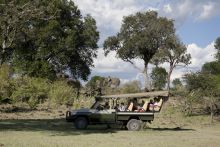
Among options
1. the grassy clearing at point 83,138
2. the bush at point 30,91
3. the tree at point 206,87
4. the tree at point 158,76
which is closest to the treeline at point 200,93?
the tree at point 206,87

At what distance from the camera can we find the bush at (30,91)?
41312mm

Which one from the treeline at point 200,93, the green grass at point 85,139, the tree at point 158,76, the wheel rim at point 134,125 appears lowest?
the green grass at point 85,139

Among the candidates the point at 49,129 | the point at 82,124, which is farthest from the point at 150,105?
the point at 49,129

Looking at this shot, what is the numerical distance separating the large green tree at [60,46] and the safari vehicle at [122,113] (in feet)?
77.5

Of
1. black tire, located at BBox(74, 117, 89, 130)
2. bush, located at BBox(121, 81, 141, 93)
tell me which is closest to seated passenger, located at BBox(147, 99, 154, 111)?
black tire, located at BBox(74, 117, 89, 130)

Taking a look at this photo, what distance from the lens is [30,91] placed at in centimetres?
4212

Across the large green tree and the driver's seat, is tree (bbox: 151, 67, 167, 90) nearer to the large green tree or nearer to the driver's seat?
the large green tree

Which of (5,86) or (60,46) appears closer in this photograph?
(5,86)

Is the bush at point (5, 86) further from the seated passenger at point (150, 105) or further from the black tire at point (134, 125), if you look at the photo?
the seated passenger at point (150, 105)

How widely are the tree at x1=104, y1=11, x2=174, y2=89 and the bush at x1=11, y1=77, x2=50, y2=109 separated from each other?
20714 millimetres

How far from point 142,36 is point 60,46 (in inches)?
494

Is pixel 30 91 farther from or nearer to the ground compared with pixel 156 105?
farther from the ground

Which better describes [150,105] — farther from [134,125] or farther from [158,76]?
[158,76]

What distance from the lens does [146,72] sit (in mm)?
64625
